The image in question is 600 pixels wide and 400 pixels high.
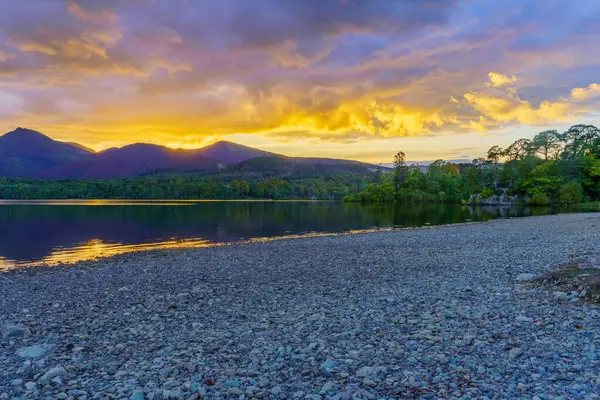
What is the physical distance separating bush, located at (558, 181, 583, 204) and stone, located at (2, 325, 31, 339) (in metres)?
128

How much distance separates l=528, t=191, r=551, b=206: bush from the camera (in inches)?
4488

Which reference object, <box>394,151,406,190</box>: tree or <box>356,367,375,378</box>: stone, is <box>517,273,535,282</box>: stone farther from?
<box>394,151,406,190</box>: tree

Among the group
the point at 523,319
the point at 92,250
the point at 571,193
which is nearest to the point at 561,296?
the point at 523,319

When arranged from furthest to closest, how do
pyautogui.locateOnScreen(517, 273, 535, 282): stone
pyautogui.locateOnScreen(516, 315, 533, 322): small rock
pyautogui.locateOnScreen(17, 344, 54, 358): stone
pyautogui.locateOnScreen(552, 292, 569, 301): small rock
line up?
pyautogui.locateOnScreen(517, 273, 535, 282): stone
pyautogui.locateOnScreen(552, 292, 569, 301): small rock
pyautogui.locateOnScreen(516, 315, 533, 322): small rock
pyautogui.locateOnScreen(17, 344, 54, 358): stone

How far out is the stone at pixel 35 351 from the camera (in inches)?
353

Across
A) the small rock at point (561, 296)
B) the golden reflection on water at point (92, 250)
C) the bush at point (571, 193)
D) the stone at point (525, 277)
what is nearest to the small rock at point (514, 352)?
Result: the small rock at point (561, 296)

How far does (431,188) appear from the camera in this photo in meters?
163

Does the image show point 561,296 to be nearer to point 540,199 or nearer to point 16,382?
point 16,382

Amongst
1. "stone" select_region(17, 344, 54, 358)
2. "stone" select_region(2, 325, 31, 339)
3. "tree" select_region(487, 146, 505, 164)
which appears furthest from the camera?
"tree" select_region(487, 146, 505, 164)

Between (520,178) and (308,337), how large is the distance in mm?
141414

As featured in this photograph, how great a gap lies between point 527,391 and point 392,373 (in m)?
2.16

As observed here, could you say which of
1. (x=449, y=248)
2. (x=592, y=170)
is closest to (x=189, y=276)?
(x=449, y=248)

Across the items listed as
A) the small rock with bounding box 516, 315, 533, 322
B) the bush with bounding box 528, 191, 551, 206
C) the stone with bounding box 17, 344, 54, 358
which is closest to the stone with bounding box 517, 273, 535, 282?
the small rock with bounding box 516, 315, 533, 322

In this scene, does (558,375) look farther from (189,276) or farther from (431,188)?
(431,188)
